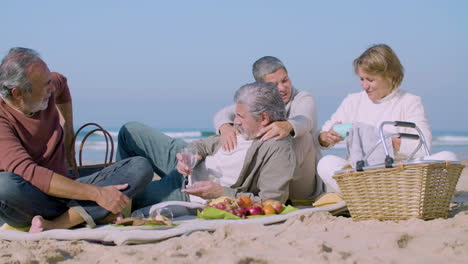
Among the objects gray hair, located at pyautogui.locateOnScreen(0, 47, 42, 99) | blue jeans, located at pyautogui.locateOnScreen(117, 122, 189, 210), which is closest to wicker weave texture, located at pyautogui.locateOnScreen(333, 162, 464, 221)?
blue jeans, located at pyautogui.locateOnScreen(117, 122, 189, 210)

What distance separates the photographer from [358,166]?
Result: 4145 mm

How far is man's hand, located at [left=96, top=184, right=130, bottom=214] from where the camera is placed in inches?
169

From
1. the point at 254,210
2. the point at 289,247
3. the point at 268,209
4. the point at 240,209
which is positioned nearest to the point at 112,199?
the point at 240,209

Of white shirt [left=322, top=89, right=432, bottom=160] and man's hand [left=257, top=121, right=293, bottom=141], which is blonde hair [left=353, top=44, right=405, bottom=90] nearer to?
white shirt [left=322, top=89, right=432, bottom=160]

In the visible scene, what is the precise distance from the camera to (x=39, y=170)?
13.5 ft

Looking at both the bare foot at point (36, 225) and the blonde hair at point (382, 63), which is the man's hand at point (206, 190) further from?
the blonde hair at point (382, 63)

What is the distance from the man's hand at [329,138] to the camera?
495 cm

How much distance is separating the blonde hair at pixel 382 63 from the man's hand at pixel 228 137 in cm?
122

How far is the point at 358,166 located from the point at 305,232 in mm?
613

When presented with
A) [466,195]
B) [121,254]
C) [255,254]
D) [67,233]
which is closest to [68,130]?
[67,233]

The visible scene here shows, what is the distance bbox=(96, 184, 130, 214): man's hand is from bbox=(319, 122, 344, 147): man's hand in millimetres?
1779

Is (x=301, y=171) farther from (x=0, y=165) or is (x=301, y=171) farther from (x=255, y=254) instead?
(x=0, y=165)

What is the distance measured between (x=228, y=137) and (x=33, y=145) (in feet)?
5.28

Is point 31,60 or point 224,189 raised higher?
point 31,60
